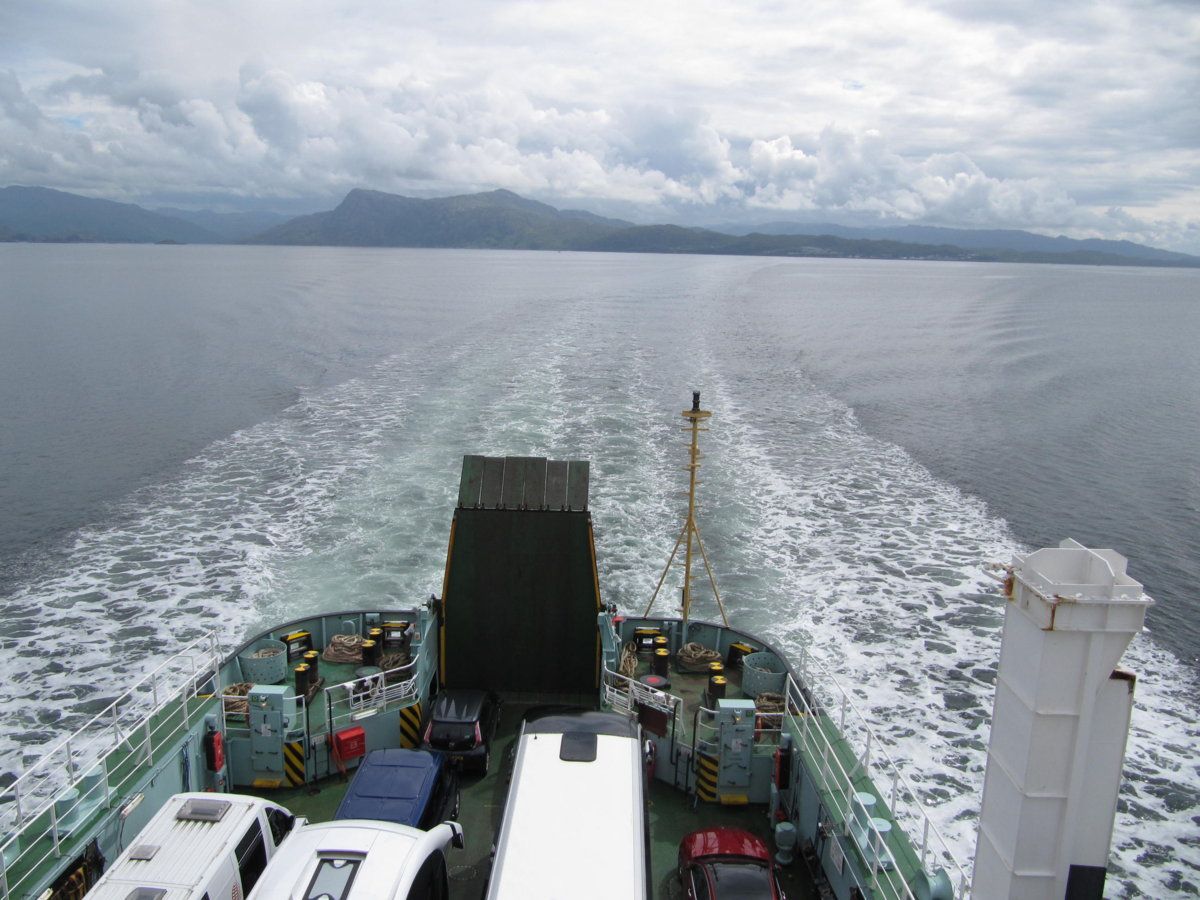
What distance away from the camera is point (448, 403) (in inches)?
1532

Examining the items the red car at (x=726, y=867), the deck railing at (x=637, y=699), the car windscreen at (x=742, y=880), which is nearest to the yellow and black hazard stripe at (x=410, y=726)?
the deck railing at (x=637, y=699)

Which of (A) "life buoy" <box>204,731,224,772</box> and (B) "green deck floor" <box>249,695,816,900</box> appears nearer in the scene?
(B) "green deck floor" <box>249,695,816,900</box>

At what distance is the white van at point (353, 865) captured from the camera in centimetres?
598

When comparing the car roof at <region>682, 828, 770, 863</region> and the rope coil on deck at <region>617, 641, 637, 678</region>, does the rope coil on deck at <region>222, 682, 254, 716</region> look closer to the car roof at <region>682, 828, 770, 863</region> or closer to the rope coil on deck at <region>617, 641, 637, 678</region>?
the rope coil on deck at <region>617, 641, 637, 678</region>

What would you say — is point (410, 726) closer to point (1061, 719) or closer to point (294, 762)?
point (294, 762)

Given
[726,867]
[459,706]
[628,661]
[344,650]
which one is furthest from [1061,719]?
[344,650]

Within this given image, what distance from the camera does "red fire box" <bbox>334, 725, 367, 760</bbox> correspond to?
1038 centimetres

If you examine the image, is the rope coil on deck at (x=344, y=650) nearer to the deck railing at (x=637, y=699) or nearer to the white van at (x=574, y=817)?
the deck railing at (x=637, y=699)

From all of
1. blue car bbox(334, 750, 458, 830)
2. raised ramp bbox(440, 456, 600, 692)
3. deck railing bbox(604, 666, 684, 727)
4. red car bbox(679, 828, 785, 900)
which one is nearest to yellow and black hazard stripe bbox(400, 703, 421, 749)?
raised ramp bbox(440, 456, 600, 692)

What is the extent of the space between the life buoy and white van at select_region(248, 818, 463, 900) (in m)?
3.66

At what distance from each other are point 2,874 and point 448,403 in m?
32.5

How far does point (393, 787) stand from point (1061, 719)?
6319 mm

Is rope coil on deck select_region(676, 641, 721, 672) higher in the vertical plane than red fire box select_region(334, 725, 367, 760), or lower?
higher

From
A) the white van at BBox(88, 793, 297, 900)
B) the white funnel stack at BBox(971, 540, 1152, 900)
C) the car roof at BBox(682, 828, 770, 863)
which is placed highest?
the white funnel stack at BBox(971, 540, 1152, 900)
